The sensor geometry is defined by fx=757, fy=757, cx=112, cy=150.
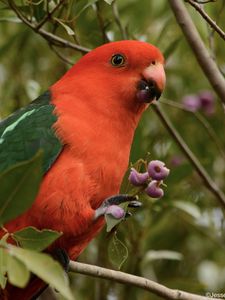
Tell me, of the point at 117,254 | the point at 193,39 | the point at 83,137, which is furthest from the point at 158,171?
the point at 193,39

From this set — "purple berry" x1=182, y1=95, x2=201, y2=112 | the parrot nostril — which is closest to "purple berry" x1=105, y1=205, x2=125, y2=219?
the parrot nostril

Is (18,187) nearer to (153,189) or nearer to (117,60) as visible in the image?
(153,189)

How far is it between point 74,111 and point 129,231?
36.1 inches

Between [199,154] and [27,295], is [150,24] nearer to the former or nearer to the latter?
[199,154]

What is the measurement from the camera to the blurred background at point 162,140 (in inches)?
137

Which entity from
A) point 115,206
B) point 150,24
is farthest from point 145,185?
point 150,24

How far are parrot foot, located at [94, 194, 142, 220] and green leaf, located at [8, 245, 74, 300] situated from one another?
1.84ft

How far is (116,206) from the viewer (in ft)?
7.29

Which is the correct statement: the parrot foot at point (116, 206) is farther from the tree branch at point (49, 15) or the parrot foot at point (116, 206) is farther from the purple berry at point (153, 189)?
the tree branch at point (49, 15)

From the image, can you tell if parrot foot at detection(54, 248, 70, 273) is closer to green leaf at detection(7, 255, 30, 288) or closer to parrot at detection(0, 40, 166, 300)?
parrot at detection(0, 40, 166, 300)

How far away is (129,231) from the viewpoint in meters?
3.46

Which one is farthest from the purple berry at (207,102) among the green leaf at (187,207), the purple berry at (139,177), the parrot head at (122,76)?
the purple berry at (139,177)

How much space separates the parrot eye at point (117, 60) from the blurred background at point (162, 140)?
0.28 metres

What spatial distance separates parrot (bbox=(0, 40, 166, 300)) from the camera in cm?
248
